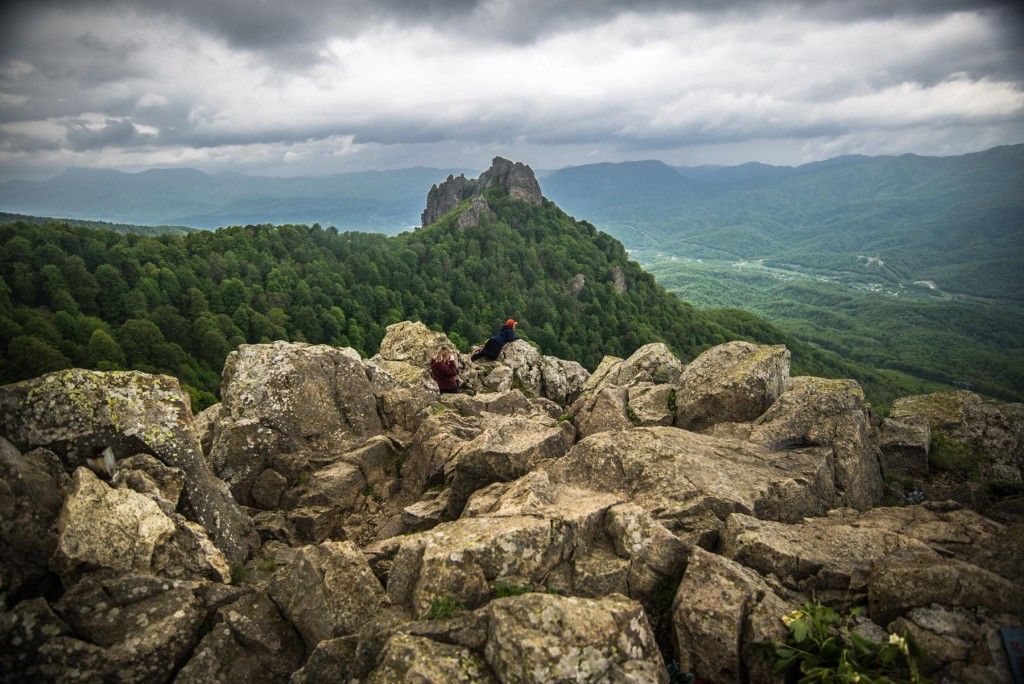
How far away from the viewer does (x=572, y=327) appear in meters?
167

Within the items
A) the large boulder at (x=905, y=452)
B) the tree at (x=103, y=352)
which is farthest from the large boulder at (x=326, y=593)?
the tree at (x=103, y=352)

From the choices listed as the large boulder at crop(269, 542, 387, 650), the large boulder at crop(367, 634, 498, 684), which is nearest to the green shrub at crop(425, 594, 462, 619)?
the large boulder at crop(367, 634, 498, 684)

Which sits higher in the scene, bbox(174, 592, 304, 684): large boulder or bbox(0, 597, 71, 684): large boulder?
bbox(0, 597, 71, 684): large boulder

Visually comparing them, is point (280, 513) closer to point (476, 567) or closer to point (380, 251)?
point (476, 567)

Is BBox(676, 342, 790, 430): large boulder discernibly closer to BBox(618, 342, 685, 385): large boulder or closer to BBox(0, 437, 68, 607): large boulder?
BBox(618, 342, 685, 385): large boulder

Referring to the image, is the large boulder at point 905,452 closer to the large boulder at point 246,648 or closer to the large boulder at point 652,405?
the large boulder at point 652,405

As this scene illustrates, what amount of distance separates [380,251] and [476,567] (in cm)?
17445

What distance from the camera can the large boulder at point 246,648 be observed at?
1056cm

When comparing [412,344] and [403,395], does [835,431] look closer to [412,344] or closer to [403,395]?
[403,395]

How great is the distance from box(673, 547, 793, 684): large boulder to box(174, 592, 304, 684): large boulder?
8.52 meters

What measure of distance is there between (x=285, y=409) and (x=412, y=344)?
54.1ft

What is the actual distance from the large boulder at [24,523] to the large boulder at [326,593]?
15.6ft

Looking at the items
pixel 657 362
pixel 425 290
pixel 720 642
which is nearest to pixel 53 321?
pixel 425 290

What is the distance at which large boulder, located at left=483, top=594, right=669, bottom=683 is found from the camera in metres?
9.17
